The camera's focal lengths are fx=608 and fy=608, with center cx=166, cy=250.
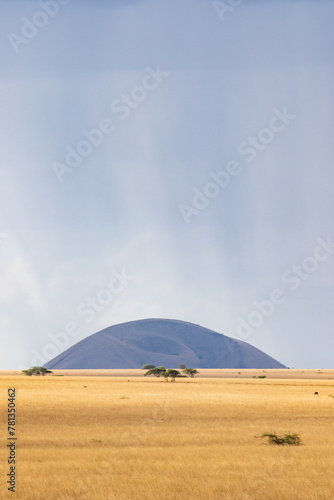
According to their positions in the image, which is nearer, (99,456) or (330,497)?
(330,497)

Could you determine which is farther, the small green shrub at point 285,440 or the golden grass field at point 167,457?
the small green shrub at point 285,440

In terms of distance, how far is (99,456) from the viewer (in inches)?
1098

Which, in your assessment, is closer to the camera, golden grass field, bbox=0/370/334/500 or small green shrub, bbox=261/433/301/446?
golden grass field, bbox=0/370/334/500

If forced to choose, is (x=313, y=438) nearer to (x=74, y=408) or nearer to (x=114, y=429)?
(x=114, y=429)

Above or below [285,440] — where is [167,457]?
below

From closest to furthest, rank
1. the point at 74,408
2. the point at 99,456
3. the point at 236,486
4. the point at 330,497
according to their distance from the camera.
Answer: the point at 330,497
the point at 236,486
the point at 99,456
the point at 74,408

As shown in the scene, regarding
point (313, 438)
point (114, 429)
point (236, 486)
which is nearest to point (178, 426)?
point (114, 429)

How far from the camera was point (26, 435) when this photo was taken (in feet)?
119

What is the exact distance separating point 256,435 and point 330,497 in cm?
1830

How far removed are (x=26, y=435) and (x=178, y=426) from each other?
11.3 m

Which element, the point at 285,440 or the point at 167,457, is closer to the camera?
the point at 167,457

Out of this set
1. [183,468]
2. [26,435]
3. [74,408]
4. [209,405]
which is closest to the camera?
[183,468]

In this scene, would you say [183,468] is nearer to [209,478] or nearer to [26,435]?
[209,478]

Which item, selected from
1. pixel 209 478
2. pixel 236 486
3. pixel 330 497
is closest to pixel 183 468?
pixel 209 478
